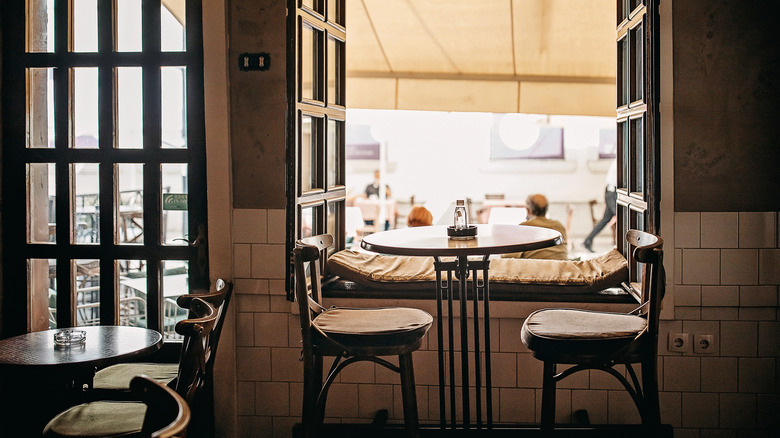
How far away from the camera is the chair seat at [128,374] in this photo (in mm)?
2824

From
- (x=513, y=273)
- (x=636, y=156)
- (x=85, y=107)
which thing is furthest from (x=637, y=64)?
(x=85, y=107)

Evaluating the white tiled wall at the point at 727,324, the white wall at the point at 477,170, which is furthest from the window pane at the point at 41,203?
the white wall at the point at 477,170

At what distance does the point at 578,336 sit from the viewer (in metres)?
2.34

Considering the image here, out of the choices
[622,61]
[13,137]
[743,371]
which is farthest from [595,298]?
[13,137]

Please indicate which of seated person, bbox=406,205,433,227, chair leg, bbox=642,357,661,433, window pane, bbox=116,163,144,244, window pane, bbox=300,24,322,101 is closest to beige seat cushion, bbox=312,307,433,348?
chair leg, bbox=642,357,661,433

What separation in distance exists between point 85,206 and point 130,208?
0.24m

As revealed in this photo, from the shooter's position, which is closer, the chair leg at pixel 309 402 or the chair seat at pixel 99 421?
the chair seat at pixel 99 421

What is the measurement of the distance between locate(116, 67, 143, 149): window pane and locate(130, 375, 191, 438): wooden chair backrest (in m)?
1.99

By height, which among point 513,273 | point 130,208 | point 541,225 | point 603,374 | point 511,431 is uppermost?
point 130,208

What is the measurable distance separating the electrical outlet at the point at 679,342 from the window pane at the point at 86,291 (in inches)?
107

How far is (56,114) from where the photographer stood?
→ 331cm

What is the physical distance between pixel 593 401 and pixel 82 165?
8.94ft

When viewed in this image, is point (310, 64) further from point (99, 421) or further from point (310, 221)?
point (99, 421)

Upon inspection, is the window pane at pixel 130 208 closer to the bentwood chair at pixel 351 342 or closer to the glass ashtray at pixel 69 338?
the glass ashtray at pixel 69 338
